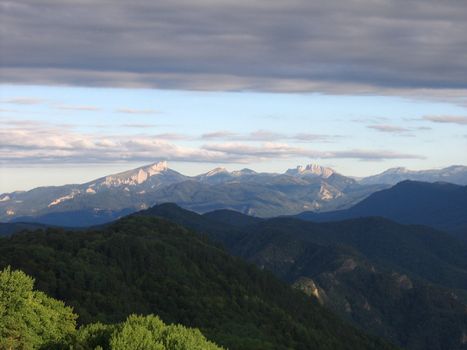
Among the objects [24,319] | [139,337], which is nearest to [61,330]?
[24,319]

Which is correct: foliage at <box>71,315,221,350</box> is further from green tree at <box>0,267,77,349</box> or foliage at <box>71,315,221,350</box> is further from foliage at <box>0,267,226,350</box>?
green tree at <box>0,267,77,349</box>

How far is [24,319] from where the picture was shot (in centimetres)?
12406

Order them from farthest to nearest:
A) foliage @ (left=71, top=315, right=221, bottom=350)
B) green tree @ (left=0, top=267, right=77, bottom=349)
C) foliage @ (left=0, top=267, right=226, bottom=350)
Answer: green tree @ (left=0, top=267, right=77, bottom=349) < foliage @ (left=0, top=267, right=226, bottom=350) < foliage @ (left=71, top=315, right=221, bottom=350)

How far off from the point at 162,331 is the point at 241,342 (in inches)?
3751

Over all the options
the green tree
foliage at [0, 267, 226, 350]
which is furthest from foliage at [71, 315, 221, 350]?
the green tree

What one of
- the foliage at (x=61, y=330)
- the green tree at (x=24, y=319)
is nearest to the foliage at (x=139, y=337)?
the foliage at (x=61, y=330)

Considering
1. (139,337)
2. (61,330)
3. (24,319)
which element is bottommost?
(61,330)

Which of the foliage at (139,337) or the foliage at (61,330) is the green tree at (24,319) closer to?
the foliage at (61,330)

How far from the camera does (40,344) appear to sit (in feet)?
400

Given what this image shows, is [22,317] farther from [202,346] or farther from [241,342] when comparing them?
[241,342]

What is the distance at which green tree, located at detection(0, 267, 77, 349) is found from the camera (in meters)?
121

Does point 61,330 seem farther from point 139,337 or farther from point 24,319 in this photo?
point 139,337

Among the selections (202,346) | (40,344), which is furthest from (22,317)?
(202,346)

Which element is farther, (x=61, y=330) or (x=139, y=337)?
(x=61, y=330)
